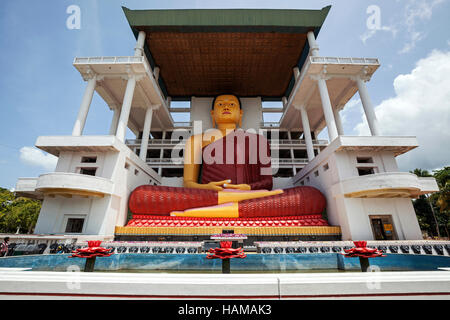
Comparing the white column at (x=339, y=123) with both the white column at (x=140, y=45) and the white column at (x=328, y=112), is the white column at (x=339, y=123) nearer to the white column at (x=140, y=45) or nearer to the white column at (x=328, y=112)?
the white column at (x=328, y=112)

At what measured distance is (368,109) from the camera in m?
12.5

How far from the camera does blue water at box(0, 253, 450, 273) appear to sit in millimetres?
4867

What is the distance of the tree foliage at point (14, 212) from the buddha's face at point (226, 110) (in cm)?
2571

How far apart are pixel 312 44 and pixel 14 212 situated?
34610 millimetres

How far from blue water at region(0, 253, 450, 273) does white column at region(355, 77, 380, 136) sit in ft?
27.3

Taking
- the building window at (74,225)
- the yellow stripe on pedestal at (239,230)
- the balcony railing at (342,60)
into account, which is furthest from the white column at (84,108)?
the balcony railing at (342,60)

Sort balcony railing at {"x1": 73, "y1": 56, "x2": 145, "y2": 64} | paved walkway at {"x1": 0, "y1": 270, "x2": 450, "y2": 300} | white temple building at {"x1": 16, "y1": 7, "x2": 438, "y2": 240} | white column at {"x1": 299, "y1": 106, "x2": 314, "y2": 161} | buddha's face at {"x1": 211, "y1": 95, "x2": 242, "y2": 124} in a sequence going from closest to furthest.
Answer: paved walkway at {"x1": 0, "y1": 270, "x2": 450, "y2": 300} < white temple building at {"x1": 16, "y1": 7, "x2": 438, "y2": 240} < balcony railing at {"x1": 73, "y1": 56, "x2": 145, "y2": 64} < white column at {"x1": 299, "y1": 106, "x2": 314, "y2": 161} < buddha's face at {"x1": 211, "y1": 95, "x2": 242, "y2": 124}

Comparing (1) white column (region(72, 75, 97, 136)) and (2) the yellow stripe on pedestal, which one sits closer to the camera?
(2) the yellow stripe on pedestal

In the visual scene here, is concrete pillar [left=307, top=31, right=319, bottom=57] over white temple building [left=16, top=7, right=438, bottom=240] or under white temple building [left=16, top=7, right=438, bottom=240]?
over

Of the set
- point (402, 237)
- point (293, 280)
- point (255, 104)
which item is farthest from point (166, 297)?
point (255, 104)

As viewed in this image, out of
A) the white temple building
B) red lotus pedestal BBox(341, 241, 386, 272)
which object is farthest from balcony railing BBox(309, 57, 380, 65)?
red lotus pedestal BBox(341, 241, 386, 272)

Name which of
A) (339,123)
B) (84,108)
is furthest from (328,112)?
(84,108)

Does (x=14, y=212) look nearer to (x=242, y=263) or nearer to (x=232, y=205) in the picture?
(x=232, y=205)

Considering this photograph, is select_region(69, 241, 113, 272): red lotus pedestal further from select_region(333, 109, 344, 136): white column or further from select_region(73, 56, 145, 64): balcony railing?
select_region(333, 109, 344, 136): white column
